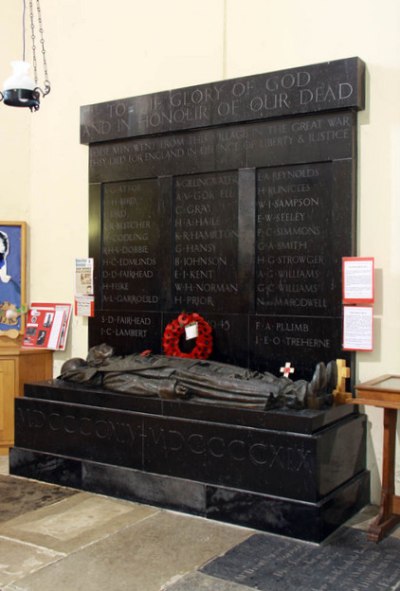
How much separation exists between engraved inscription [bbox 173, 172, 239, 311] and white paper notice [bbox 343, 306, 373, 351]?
799 mm

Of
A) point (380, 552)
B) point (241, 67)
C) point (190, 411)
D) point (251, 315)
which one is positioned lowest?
point (380, 552)

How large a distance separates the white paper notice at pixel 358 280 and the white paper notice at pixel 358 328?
7 cm

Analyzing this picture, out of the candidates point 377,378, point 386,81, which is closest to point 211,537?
point 377,378

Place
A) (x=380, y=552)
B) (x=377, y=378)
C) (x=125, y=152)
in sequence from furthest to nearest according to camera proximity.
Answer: (x=125, y=152)
(x=377, y=378)
(x=380, y=552)

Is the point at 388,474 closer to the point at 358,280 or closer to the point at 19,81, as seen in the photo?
the point at 358,280

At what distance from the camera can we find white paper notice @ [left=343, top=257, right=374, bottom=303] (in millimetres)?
3862

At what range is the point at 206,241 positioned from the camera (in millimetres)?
4488

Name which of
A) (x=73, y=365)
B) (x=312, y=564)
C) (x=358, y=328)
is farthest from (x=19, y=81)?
(x=312, y=564)

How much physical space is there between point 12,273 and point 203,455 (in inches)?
104

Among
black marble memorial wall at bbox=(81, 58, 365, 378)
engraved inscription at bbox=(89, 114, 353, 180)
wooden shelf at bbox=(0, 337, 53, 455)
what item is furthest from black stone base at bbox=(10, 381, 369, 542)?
engraved inscription at bbox=(89, 114, 353, 180)

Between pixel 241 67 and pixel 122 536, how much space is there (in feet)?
10.2

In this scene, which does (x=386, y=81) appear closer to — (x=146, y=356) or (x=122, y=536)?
(x=146, y=356)

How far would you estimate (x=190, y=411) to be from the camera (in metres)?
3.66

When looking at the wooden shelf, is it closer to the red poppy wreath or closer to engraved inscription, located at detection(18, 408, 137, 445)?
engraved inscription, located at detection(18, 408, 137, 445)
